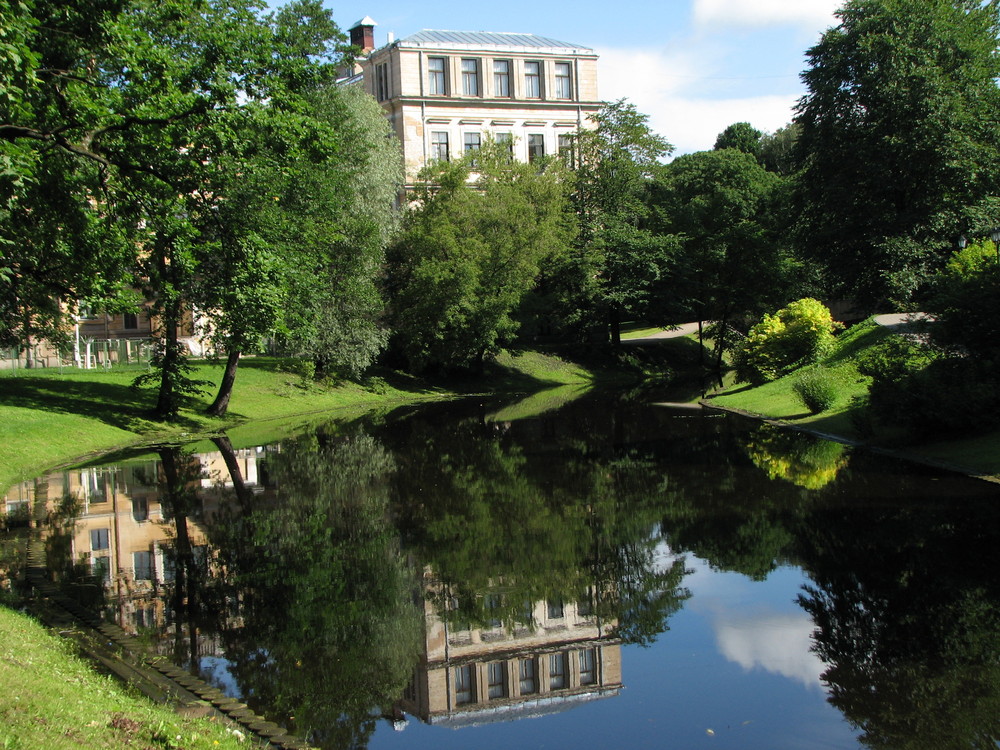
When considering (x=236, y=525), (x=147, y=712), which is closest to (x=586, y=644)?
(x=147, y=712)

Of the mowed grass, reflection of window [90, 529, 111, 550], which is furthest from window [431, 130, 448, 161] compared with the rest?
the mowed grass

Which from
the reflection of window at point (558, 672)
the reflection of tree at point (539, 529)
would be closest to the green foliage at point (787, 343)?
the reflection of tree at point (539, 529)

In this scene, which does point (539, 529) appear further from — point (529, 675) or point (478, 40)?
point (478, 40)

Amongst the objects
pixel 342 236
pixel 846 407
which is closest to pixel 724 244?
pixel 342 236

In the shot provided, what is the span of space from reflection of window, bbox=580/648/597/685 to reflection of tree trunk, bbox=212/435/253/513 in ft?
34.9

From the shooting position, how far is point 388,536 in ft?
53.6

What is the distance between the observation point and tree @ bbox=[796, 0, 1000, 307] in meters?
42.9

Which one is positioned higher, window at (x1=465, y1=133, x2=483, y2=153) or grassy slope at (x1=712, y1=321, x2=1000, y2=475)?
window at (x1=465, y1=133, x2=483, y2=153)

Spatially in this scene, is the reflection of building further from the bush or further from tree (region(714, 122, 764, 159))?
tree (region(714, 122, 764, 159))

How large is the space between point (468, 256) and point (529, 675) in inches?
1776

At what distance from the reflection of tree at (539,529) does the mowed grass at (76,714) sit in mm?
4125

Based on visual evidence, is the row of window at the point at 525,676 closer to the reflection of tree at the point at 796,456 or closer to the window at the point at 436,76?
the reflection of tree at the point at 796,456

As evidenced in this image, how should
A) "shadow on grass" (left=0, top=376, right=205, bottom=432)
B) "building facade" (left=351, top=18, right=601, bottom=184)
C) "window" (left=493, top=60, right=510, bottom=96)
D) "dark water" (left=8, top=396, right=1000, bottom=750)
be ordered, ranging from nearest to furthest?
"dark water" (left=8, top=396, right=1000, bottom=750), "shadow on grass" (left=0, top=376, right=205, bottom=432), "building facade" (left=351, top=18, right=601, bottom=184), "window" (left=493, top=60, right=510, bottom=96)

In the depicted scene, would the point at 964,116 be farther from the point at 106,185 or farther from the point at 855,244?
the point at 106,185
